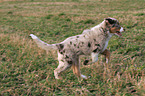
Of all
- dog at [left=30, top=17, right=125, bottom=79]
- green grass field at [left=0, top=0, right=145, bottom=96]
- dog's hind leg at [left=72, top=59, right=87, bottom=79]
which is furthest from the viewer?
dog's hind leg at [left=72, top=59, right=87, bottom=79]

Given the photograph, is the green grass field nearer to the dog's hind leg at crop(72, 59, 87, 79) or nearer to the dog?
the dog's hind leg at crop(72, 59, 87, 79)

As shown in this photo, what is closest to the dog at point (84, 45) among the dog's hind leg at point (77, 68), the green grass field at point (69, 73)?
the dog's hind leg at point (77, 68)

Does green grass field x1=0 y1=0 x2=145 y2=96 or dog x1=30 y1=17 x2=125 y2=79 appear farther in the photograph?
dog x1=30 y1=17 x2=125 y2=79

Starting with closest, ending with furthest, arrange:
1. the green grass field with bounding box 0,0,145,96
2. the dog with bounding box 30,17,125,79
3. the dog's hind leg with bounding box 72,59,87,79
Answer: the green grass field with bounding box 0,0,145,96, the dog with bounding box 30,17,125,79, the dog's hind leg with bounding box 72,59,87,79

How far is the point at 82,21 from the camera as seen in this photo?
1116 centimetres

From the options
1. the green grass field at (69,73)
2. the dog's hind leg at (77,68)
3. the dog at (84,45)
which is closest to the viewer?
the green grass field at (69,73)

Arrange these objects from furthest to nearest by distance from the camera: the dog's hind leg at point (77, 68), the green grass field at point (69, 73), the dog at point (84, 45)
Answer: the dog's hind leg at point (77, 68) → the dog at point (84, 45) → the green grass field at point (69, 73)

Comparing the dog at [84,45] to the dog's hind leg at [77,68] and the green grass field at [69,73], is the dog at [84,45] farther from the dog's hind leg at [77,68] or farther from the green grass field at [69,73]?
the green grass field at [69,73]

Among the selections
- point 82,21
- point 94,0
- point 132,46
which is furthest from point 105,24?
point 94,0

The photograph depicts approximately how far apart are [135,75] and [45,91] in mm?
2359

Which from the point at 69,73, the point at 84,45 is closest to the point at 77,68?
the point at 69,73

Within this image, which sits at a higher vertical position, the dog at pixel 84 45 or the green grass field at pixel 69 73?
the dog at pixel 84 45

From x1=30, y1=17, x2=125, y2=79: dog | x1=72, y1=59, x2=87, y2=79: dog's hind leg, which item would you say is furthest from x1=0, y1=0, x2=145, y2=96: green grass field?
x1=30, y1=17, x2=125, y2=79: dog

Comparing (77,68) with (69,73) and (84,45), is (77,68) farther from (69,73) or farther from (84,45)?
(84,45)
